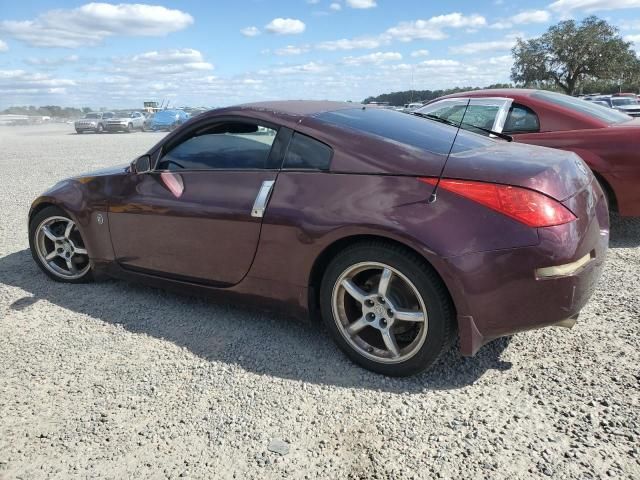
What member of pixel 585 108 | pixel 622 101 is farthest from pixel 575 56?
pixel 585 108

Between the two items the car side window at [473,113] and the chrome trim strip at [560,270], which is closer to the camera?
the chrome trim strip at [560,270]

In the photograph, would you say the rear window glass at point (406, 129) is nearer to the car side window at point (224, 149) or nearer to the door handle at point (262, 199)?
the car side window at point (224, 149)

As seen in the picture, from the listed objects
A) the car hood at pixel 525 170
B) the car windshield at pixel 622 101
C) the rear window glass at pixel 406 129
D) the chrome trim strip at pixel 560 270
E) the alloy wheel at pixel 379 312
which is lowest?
the car windshield at pixel 622 101

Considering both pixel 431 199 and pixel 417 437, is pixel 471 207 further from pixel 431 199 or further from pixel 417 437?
pixel 417 437

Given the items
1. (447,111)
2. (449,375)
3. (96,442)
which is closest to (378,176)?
(449,375)

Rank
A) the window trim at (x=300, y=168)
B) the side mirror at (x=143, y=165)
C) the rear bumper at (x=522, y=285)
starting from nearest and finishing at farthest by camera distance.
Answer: the rear bumper at (x=522, y=285), the window trim at (x=300, y=168), the side mirror at (x=143, y=165)

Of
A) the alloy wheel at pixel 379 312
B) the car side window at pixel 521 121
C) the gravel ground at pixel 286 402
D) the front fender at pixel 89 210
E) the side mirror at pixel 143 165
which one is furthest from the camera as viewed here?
the car side window at pixel 521 121

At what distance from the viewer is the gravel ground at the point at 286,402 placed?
6.77ft

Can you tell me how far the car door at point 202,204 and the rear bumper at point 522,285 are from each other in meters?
1.24

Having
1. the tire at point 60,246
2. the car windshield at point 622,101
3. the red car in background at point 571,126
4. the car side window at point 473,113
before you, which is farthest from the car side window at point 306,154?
the car windshield at point 622,101

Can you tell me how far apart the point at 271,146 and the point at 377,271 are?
0.99 metres

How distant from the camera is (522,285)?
2.29m

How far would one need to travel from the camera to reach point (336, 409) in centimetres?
242

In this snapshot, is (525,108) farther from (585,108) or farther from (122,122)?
(122,122)
